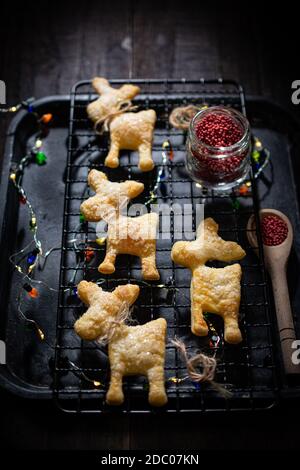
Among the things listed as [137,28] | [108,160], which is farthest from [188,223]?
[137,28]

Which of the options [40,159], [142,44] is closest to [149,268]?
[40,159]

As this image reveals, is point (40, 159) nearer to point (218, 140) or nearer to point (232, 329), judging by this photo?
point (218, 140)

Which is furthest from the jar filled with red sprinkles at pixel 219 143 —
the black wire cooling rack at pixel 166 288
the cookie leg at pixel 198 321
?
the cookie leg at pixel 198 321

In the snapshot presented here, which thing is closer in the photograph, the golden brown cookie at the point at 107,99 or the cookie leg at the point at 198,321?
the cookie leg at the point at 198,321

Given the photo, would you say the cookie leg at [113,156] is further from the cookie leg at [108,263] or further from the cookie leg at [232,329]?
the cookie leg at [232,329]

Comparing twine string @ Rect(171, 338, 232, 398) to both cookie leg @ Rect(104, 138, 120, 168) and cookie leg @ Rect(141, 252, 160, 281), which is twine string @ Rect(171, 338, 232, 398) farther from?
cookie leg @ Rect(104, 138, 120, 168)

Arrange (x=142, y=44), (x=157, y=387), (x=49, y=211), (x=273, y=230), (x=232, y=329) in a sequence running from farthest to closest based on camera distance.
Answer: (x=142, y=44) < (x=49, y=211) < (x=273, y=230) < (x=232, y=329) < (x=157, y=387)

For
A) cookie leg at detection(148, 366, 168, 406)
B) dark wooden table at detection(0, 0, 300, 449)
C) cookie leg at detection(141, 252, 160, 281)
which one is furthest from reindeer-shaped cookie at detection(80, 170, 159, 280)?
dark wooden table at detection(0, 0, 300, 449)
